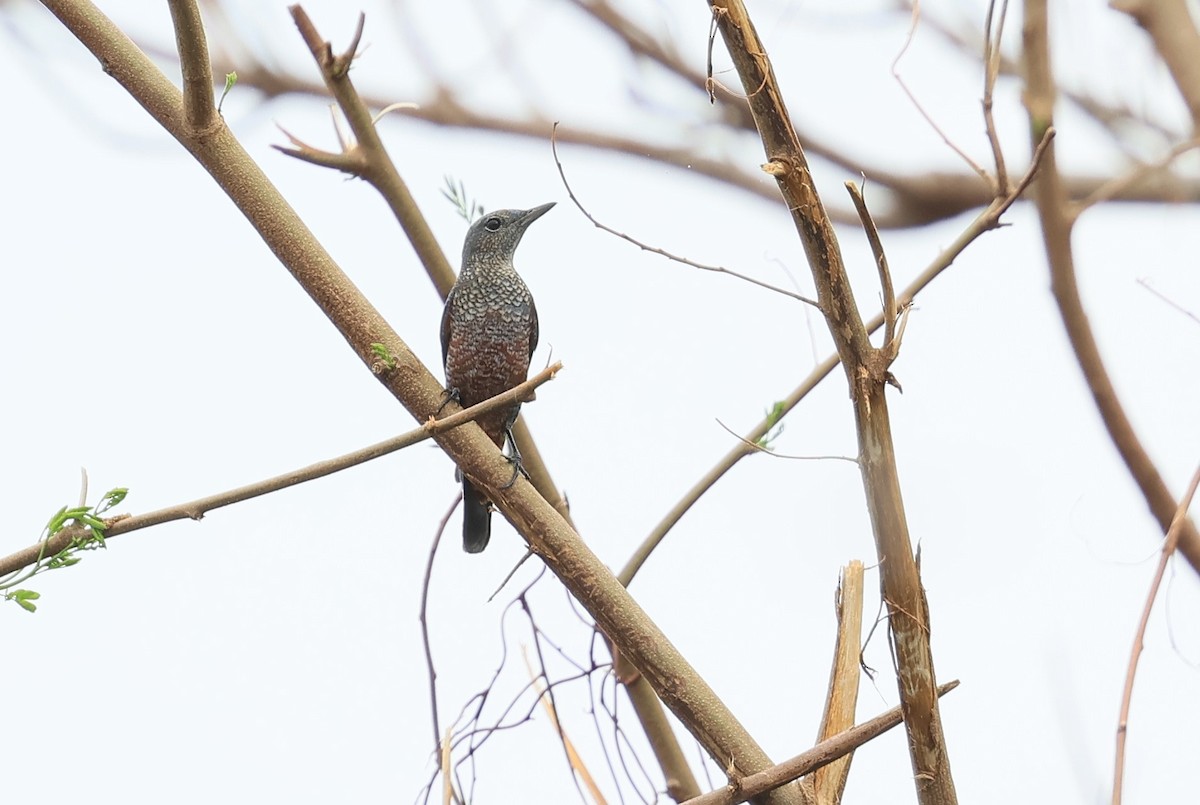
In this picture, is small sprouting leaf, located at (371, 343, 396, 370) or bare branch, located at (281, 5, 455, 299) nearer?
small sprouting leaf, located at (371, 343, 396, 370)

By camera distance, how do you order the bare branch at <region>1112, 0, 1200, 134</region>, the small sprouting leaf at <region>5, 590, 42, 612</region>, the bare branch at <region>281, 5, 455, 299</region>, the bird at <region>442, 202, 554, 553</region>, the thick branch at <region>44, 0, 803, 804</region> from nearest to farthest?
the small sprouting leaf at <region>5, 590, 42, 612</region>, the bare branch at <region>1112, 0, 1200, 134</region>, the thick branch at <region>44, 0, 803, 804</region>, the bare branch at <region>281, 5, 455, 299</region>, the bird at <region>442, 202, 554, 553</region>

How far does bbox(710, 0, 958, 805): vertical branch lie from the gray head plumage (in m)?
2.59

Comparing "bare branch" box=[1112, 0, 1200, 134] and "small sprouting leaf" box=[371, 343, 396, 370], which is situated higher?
"small sprouting leaf" box=[371, 343, 396, 370]

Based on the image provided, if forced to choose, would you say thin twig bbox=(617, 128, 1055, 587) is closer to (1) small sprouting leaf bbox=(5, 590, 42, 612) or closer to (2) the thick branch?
(2) the thick branch

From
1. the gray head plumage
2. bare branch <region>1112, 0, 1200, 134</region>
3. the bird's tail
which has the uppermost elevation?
the gray head plumage

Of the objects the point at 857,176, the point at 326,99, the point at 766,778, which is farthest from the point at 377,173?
the point at 766,778

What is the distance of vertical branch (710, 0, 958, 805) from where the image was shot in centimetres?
168

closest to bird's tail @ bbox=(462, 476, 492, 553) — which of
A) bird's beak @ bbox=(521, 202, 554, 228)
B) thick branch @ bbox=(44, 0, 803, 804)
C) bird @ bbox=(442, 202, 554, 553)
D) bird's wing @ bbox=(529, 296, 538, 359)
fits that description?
bird @ bbox=(442, 202, 554, 553)

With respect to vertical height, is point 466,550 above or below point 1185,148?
above

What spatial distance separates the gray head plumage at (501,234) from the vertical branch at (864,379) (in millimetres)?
2591

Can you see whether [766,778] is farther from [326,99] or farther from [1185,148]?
[326,99]

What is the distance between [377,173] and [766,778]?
184cm

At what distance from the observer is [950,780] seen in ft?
5.91

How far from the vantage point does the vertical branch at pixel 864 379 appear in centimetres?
168
